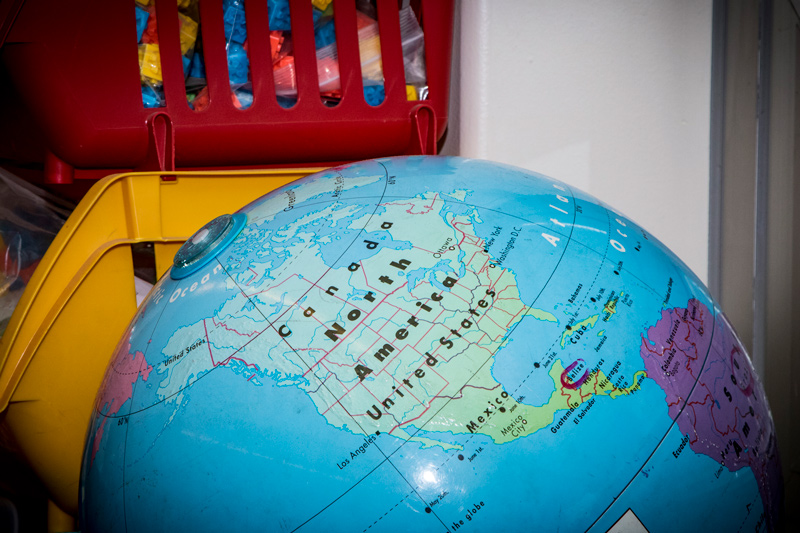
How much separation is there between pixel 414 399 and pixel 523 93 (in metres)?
0.83

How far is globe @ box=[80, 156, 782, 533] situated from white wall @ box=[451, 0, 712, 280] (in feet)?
2.03

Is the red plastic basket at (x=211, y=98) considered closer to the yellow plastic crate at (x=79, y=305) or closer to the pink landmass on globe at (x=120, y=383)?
the yellow plastic crate at (x=79, y=305)

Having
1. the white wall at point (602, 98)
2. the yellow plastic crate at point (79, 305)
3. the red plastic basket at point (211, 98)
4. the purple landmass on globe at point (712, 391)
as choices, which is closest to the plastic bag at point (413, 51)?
the red plastic basket at point (211, 98)

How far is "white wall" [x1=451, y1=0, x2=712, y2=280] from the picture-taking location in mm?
1099

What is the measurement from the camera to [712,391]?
481 mm

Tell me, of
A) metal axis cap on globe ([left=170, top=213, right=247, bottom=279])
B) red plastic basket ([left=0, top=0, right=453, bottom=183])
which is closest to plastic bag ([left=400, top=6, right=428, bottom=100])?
red plastic basket ([left=0, top=0, right=453, bottom=183])

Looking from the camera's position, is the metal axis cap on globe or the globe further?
the metal axis cap on globe

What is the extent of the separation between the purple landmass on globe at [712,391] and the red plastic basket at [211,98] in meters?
0.51

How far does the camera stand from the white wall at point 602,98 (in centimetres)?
110

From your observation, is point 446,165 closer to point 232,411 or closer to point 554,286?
point 554,286

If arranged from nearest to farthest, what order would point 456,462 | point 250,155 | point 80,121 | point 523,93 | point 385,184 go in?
point 456,462
point 385,184
point 80,121
point 250,155
point 523,93

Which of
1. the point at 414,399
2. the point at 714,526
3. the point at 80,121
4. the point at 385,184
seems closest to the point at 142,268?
the point at 80,121

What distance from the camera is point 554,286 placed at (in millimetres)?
462

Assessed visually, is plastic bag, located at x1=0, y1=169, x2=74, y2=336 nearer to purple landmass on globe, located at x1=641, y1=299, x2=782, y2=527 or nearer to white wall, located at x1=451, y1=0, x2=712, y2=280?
white wall, located at x1=451, y1=0, x2=712, y2=280
